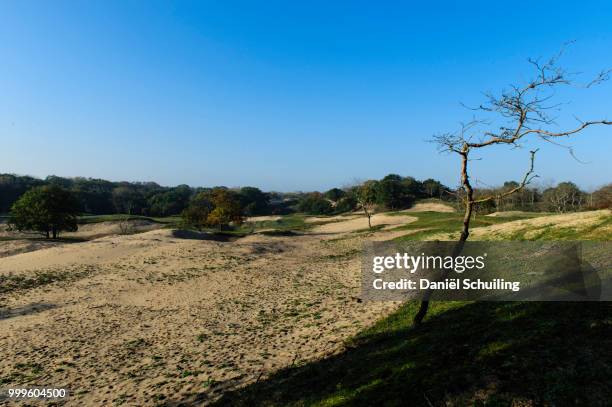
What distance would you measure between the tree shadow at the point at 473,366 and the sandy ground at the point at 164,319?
1736mm

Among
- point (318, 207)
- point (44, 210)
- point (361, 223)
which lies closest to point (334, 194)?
point (318, 207)

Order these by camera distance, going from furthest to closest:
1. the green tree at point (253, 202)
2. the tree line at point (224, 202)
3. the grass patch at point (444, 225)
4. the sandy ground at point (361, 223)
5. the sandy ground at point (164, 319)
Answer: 1. the green tree at point (253, 202)
2. the sandy ground at point (361, 223)
3. the tree line at point (224, 202)
4. the grass patch at point (444, 225)
5. the sandy ground at point (164, 319)

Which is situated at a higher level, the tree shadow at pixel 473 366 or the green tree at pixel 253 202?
the green tree at pixel 253 202

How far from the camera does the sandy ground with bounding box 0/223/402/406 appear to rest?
10766 millimetres

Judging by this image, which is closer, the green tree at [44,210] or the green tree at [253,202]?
the green tree at [44,210]

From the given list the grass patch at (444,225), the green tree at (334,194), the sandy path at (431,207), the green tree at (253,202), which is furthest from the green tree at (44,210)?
the green tree at (334,194)

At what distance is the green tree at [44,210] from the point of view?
126 feet

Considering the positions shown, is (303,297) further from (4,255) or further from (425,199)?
(425,199)

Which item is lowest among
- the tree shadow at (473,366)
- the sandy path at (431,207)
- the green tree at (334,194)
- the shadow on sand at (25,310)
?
the shadow on sand at (25,310)

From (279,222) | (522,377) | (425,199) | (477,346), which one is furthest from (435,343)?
(425,199)

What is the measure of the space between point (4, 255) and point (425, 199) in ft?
260

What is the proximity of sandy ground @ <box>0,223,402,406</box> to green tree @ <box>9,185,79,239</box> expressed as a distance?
31.1 ft

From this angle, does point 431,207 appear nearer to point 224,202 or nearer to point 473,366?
point 224,202

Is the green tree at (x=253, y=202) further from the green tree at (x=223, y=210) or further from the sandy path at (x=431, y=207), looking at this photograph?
the green tree at (x=223, y=210)
